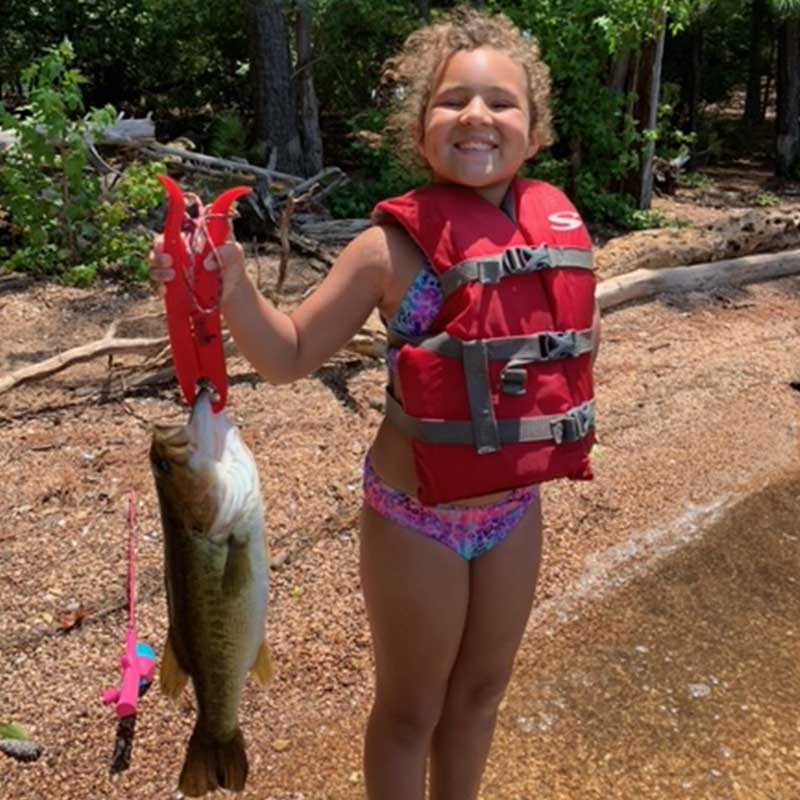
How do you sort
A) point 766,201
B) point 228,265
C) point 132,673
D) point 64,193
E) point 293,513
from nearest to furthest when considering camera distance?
point 228,265 < point 132,673 < point 293,513 < point 64,193 < point 766,201

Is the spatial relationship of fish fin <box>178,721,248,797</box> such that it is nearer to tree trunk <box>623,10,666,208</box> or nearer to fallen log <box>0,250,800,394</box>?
fallen log <box>0,250,800,394</box>

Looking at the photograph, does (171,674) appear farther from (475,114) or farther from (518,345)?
(475,114)

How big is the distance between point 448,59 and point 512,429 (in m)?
0.85

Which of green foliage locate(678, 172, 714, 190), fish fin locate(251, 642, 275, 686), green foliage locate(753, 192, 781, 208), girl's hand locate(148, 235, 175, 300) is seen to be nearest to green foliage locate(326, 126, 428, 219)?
green foliage locate(678, 172, 714, 190)

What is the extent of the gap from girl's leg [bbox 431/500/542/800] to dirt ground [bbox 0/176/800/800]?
2.59ft

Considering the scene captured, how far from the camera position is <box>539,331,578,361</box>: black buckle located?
7.04ft

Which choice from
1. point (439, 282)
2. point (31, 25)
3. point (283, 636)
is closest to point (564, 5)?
point (31, 25)

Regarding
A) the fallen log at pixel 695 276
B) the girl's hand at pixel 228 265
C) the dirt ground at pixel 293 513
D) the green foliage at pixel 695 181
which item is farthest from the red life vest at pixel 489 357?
the green foliage at pixel 695 181

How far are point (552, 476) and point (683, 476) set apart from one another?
3576mm

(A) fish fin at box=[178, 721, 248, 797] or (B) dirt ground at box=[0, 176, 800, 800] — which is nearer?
(A) fish fin at box=[178, 721, 248, 797]

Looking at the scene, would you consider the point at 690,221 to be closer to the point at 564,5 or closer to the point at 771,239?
the point at 771,239

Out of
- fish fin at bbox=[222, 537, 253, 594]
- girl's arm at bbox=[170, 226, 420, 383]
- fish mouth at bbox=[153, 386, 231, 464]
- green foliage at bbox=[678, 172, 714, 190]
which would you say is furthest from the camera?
green foliage at bbox=[678, 172, 714, 190]

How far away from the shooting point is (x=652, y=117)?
34.6 ft

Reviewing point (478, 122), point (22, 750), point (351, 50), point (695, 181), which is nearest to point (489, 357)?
point (478, 122)
